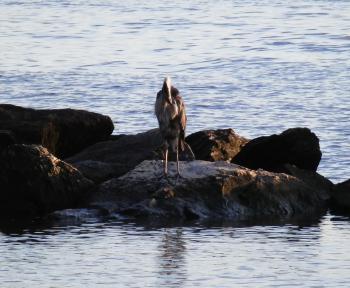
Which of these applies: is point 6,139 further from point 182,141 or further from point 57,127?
point 182,141

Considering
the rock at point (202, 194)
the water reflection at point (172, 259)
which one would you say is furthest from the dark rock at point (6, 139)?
the water reflection at point (172, 259)

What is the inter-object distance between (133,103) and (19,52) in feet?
35.1

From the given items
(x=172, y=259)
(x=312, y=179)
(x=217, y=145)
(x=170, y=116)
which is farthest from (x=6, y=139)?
(x=172, y=259)

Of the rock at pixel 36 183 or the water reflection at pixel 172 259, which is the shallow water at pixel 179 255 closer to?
the water reflection at pixel 172 259

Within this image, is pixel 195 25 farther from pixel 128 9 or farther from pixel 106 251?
pixel 106 251

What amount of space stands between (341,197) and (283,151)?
1377 millimetres

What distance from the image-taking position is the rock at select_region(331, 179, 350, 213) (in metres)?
17.5

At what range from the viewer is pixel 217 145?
1884cm

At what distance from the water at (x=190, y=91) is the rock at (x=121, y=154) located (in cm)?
190

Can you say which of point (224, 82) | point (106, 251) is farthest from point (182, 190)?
point (224, 82)

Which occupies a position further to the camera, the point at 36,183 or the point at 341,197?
the point at 341,197

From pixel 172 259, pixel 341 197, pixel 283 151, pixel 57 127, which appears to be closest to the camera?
pixel 172 259

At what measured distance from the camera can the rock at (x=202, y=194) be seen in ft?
54.7

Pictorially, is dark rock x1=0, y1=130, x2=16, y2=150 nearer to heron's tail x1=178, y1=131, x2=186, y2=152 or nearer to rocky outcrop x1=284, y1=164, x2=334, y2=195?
heron's tail x1=178, y1=131, x2=186, y2=152
